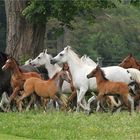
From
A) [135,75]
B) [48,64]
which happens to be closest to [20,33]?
[48,64]

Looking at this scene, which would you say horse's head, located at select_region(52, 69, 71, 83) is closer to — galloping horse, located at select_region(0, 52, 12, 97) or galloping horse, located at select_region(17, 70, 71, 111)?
galloping horse, located at select_region(17, 70, 71, 111)

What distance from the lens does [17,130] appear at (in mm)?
12844

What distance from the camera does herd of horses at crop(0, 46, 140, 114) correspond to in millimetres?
17203

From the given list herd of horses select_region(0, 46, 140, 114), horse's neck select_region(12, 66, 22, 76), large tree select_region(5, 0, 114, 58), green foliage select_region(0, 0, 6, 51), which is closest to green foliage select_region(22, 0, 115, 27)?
large tree select_region(5, 0, 114, 58)

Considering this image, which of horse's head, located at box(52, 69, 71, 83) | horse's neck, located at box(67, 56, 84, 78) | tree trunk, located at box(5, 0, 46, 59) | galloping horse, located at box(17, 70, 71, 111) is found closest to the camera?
galloping horse, located at box(17, 70, 71, 111)

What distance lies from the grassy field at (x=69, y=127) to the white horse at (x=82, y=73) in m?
2.75

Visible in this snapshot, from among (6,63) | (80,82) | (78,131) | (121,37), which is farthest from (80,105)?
(121,37)

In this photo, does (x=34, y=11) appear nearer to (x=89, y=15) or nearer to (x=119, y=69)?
(x=89, y=15)

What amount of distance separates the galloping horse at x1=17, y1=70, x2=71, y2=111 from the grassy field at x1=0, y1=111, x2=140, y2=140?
1.80 metres

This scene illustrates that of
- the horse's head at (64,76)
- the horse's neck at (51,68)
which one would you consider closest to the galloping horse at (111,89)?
the horse's head at (64,76)

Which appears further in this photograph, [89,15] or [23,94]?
[89,15]

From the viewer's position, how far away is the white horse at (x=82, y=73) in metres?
18.4

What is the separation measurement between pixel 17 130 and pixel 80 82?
18.9 feet

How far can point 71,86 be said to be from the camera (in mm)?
19125
